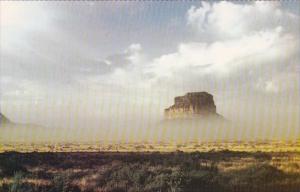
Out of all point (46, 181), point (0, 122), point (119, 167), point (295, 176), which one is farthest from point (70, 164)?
point (0, 122)

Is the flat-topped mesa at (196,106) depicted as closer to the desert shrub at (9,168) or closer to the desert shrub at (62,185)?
the desert shrub at (9,168)

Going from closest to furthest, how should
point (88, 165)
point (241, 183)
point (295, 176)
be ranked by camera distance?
point (241, 183)
point (295, 176)
point (88, 165)

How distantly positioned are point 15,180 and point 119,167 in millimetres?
5581

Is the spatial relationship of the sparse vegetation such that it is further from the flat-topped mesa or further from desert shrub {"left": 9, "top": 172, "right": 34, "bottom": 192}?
the flat-topped mesa

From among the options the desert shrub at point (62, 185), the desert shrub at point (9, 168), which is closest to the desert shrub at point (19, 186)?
the desert shrub at point (62, 185)

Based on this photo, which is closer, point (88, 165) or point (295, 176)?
point (295, 176)

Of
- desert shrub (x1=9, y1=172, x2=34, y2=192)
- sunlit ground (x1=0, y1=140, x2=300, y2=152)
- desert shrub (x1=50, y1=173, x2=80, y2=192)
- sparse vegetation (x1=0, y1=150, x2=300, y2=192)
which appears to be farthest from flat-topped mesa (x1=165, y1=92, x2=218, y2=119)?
desert shrub (x1=9, y1=172, x2=34, y2=192)

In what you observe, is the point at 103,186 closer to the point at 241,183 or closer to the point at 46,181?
the point at 46,181

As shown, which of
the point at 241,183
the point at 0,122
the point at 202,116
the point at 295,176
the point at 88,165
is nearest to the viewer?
the point at 241,183

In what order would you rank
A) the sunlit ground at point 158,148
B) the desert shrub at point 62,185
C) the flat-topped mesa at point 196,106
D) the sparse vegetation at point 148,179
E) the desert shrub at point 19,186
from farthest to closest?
the flat-topped mesa at point 196,106, the sunlit ground at point 158,148, the sparse vegetation at point 148,179, the desert shrub at point 62,185, the desert shrub at point 19,186

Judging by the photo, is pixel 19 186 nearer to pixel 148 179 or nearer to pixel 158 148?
pixel 148 179

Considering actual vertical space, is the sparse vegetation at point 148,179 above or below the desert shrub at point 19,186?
above

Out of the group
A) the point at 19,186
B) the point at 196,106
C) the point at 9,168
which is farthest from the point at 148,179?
the point at 196,106

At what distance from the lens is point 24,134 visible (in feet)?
642
